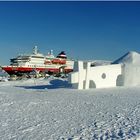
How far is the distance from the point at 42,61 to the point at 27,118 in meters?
71.5

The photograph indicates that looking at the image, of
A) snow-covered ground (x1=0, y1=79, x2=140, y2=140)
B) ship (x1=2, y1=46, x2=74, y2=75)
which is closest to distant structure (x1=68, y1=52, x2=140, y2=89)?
snow-covered ground (x1=0, y1=79, x2=140, y2=140)

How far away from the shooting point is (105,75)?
26.4m

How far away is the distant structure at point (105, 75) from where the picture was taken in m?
25.1

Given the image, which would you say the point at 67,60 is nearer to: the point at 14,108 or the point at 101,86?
the point at 101,86

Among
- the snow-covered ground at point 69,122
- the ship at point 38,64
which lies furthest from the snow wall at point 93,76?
the ship at point 38,64

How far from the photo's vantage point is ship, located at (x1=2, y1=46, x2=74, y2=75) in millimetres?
76250

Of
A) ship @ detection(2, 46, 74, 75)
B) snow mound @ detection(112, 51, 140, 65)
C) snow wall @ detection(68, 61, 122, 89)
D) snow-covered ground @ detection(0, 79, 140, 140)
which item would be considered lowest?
snow-covered ground @ detection(0, 79, 140, 140)

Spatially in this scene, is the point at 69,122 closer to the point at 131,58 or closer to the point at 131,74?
the point at 131,74

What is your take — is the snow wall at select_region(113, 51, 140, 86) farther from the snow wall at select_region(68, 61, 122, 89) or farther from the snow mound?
the snow mound

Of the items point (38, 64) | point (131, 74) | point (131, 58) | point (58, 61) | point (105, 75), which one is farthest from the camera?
point (58, 61)

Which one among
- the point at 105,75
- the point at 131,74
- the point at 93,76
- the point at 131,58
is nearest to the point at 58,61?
the point at 131,58

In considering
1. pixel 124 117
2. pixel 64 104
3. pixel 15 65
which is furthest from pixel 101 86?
pixel 15 65

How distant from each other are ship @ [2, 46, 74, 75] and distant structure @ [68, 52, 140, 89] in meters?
51.4

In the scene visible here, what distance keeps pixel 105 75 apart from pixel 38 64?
186 feet
